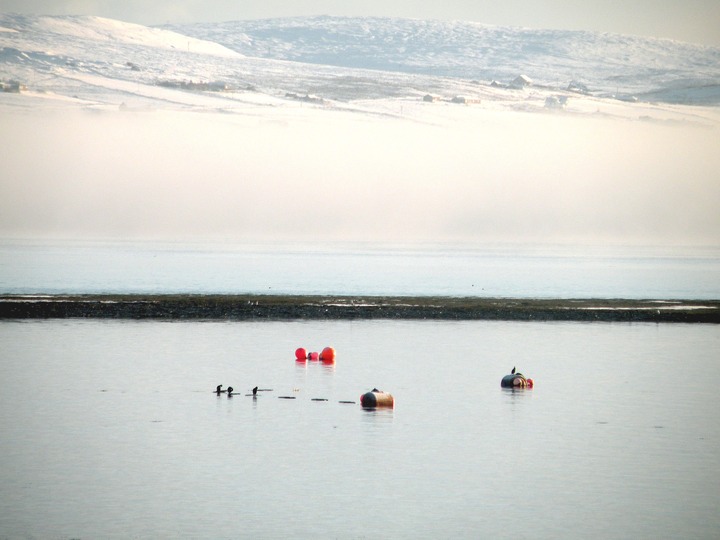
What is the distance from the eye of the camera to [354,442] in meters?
36.1

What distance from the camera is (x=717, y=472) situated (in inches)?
1254

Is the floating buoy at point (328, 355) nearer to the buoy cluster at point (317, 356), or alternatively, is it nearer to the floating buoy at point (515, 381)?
the buoy cluster at point (317, 356)

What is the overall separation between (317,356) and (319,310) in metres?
19.9

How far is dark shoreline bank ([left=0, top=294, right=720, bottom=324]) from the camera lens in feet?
248

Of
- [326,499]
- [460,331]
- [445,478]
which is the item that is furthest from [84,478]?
[460,331]

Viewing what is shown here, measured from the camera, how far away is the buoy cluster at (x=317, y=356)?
56.3 metres

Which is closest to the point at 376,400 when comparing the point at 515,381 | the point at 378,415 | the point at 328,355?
the point at 378,415

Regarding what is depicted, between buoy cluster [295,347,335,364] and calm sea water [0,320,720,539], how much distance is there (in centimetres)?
58

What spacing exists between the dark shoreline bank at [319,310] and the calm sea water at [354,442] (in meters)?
11.0

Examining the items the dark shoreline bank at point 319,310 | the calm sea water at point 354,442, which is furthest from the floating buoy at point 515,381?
the dark shoreline bank at point 319,310

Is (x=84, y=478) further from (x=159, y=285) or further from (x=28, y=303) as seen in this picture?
(x=159, y=285)

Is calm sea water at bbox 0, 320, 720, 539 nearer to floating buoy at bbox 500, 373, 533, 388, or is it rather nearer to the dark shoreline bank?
floating buoy at bbox 500, 373, 533, 388

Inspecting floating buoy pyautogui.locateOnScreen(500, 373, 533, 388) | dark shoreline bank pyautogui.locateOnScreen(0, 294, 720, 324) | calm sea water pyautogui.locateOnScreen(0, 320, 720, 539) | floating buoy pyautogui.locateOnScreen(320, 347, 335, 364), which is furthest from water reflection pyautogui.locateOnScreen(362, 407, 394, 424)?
dark shoreline bank pyautogui.locateOnScreen(0, 294, 720, 324)

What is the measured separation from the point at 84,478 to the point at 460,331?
44697 mm
